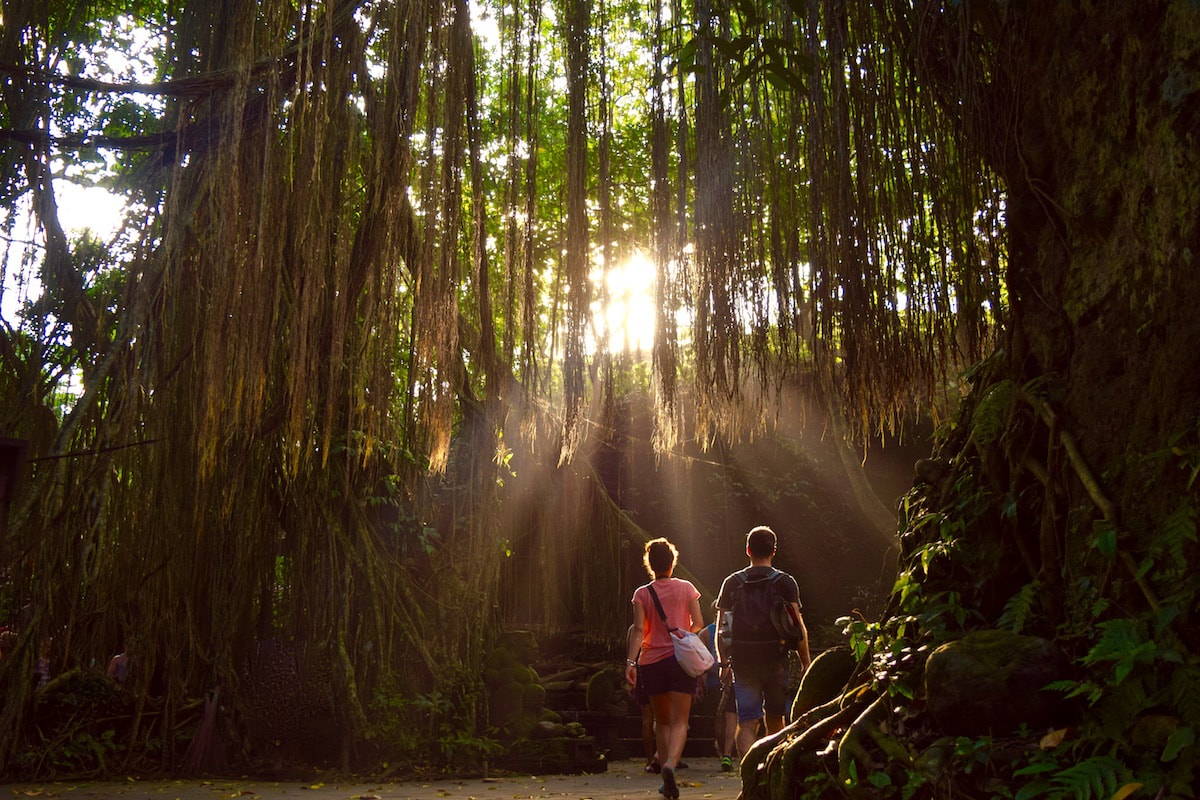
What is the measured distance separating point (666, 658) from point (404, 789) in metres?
2.02

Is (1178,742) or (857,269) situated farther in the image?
(857,269)

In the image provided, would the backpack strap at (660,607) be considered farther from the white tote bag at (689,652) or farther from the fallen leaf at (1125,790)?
the fallen leaf at (1125,790)

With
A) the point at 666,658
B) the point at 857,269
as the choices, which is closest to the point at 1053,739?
the point at 857,269

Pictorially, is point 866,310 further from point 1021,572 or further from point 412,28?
point 412,28

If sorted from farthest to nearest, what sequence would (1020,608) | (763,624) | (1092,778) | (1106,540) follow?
(763,624) → (1020,608) → (1106,540) → (1092,778)

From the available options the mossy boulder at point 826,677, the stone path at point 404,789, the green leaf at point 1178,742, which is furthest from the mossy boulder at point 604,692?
the green leaf at point 1178,742

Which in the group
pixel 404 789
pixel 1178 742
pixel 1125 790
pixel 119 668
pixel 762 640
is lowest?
pixel 404 789

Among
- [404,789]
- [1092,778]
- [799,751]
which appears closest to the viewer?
[1092,778]

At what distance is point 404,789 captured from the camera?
6492 millimetres

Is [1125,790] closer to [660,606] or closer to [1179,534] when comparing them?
[1179,534]

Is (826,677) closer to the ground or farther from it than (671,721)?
farther from it

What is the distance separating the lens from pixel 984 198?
3785mm

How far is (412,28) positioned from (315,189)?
712 millimetres

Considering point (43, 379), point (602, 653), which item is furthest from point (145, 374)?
point (602, 653)
